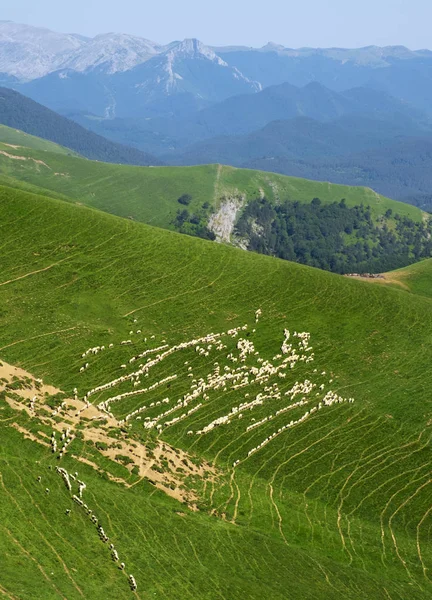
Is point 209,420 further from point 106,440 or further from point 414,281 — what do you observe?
point 414,281

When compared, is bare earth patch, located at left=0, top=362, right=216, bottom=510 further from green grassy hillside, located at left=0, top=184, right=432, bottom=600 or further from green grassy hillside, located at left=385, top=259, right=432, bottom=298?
green grassy hillside, located at left=385, top=259, right=432, bottom=298

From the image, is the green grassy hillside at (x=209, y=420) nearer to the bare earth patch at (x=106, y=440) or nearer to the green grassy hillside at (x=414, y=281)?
the bare earth patch at (x=106, y=440)

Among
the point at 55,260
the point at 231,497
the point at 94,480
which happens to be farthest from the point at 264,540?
the point at 55,260

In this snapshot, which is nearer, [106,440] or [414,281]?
[106,440]

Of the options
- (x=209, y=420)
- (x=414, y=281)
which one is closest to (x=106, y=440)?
(x=209, y=420)

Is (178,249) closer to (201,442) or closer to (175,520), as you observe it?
(201,442)

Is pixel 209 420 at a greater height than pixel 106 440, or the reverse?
pixel 106 440

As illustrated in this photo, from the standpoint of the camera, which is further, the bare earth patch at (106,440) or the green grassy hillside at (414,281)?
the green grassy hillside at (414,281)

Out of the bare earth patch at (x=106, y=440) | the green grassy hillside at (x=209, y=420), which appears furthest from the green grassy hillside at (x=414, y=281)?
the bare earth patch at (x=106, y=440)
